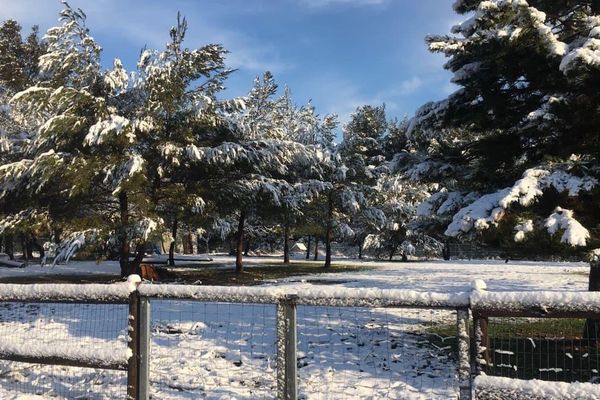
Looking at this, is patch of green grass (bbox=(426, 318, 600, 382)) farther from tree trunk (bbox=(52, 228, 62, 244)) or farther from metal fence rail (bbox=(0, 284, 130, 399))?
tree trunk (bbox=(52, 228, 62, 244))

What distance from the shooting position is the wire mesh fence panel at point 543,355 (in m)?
5.88

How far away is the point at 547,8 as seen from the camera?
27.8 feet

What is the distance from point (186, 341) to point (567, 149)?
21.2 feet

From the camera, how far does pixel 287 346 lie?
4305mm

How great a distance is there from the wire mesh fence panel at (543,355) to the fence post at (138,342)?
3.10 m

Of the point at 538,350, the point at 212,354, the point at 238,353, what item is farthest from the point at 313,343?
the point at 538,350

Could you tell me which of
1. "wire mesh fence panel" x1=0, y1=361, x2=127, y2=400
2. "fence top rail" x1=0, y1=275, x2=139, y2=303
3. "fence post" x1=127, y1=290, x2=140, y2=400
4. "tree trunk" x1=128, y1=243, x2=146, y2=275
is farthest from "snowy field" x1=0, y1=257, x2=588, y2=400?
"tree trunk" x1=128, y1=243, x2=146, y2=275

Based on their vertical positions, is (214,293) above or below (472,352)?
above

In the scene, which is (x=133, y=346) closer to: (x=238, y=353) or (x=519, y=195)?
(x=238, y=353)

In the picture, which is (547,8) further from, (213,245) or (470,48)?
(213,245)

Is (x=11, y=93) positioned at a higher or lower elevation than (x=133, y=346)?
higher

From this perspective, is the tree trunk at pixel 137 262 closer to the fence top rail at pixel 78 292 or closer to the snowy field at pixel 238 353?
the snowy field at pixel 238 353

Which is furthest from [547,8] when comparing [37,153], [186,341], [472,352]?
[37,153]

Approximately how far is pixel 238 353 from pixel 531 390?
15.6 ft
